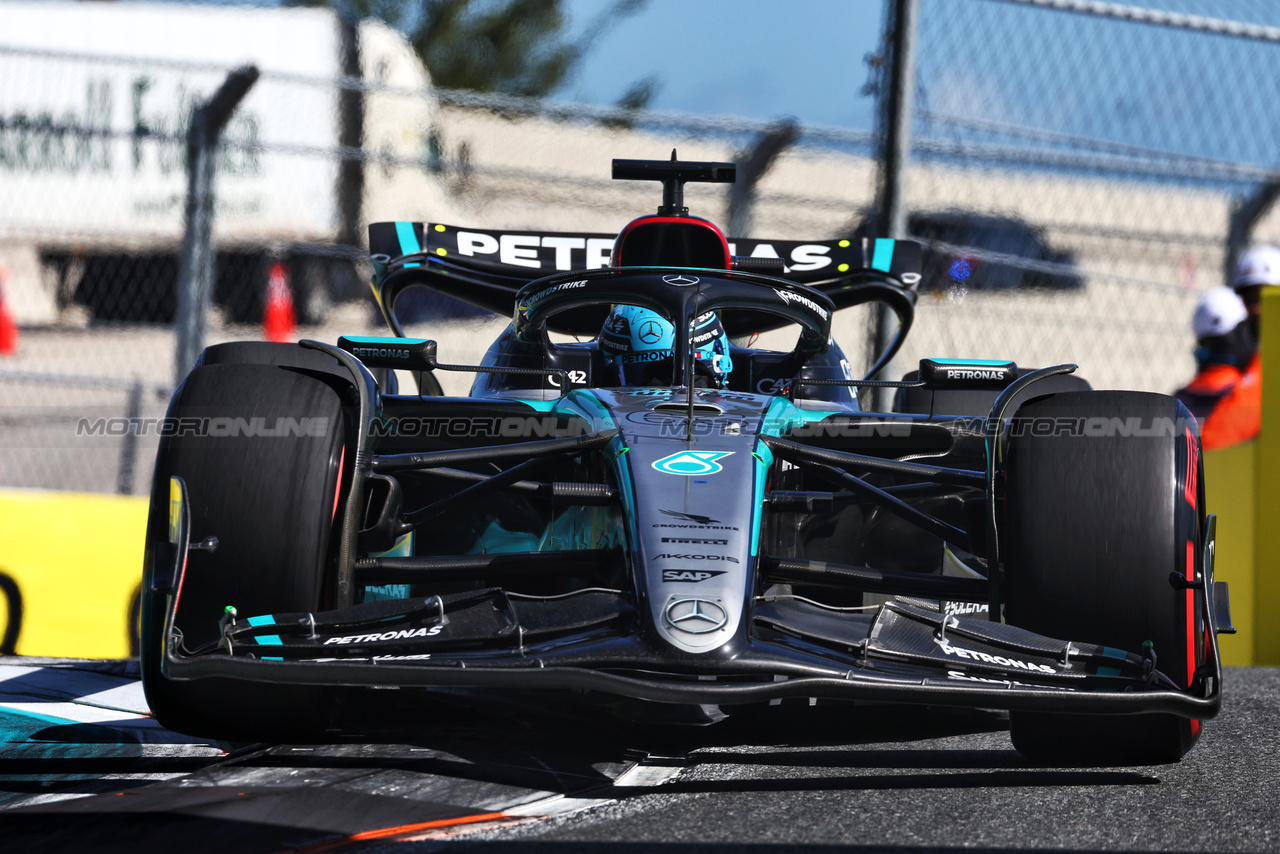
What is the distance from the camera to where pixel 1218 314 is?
600 cm

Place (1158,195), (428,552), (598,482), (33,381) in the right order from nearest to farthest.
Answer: (598,482)
(428,552)
(33,381)
(1158,195)

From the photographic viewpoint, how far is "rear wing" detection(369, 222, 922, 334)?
16.7 feet

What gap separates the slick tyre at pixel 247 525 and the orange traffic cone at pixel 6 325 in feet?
24.8

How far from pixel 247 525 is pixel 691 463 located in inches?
37.7

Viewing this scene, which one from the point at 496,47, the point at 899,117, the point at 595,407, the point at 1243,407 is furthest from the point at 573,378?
the point at 496,47

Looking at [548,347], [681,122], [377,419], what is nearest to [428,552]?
[377,419]

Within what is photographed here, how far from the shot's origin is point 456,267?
509cm

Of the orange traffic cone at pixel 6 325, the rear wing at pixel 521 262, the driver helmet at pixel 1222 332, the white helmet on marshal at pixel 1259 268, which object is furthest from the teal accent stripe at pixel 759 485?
the orange traffic cone at pixel 6 325

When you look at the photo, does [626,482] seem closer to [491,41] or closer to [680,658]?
[680,658]

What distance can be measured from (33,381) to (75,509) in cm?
99

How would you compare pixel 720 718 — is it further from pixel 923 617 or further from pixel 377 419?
pixel 377 419

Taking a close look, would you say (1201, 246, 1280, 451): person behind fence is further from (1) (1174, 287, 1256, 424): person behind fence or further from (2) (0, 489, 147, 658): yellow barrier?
(2) (0, 489, 147, 658): yellow barrier

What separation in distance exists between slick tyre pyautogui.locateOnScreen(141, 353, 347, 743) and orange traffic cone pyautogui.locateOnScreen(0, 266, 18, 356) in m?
7.57

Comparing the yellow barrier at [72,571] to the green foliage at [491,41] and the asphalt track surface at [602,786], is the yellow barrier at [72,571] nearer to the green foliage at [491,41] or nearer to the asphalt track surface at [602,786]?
the asphalt track surface at [602,786]
